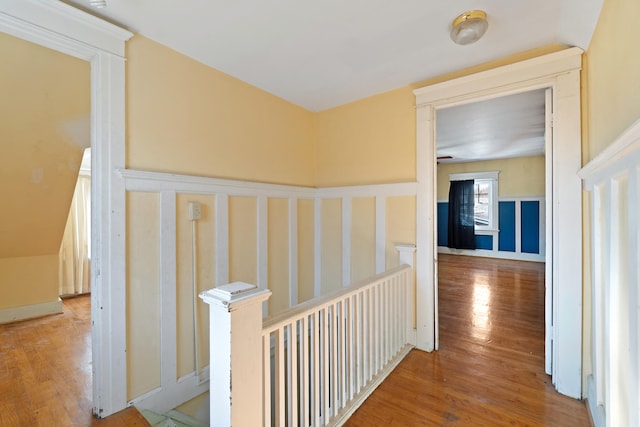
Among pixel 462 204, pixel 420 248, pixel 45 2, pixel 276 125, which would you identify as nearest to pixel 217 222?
pixel 276 125

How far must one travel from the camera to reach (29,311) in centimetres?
317

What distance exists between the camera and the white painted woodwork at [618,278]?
0.80 m

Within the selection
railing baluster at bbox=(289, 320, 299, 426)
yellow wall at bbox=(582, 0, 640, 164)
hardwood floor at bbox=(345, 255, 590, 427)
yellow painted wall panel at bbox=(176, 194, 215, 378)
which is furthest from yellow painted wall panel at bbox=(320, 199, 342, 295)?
yellow wall at bbox=(582, 0, 640, 164)

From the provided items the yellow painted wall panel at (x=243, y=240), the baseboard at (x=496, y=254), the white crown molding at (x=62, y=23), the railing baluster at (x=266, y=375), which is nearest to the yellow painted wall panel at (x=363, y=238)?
the yellow painted wall panel at (x=243, y=240)

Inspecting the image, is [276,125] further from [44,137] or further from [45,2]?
[44,137]

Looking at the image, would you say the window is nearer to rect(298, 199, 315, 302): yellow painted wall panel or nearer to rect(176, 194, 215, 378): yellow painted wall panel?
rect(298, 199, 315, 302): yellow painted wall panel

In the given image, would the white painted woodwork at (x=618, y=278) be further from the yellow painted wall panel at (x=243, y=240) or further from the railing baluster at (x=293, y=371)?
the yellow painted wall panel at (x=243, y=240)

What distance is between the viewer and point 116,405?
1616mm

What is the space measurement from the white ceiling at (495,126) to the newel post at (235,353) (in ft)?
9.31

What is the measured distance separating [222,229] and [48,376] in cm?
169

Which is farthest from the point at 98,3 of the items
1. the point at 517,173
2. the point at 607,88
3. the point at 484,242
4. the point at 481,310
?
the point at 484,242

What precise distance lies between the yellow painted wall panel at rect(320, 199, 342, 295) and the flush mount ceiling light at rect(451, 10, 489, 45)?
1.73 meters

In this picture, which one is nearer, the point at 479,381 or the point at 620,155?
the point at 620,155

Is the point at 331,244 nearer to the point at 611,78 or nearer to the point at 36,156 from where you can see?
the point at 611,78
